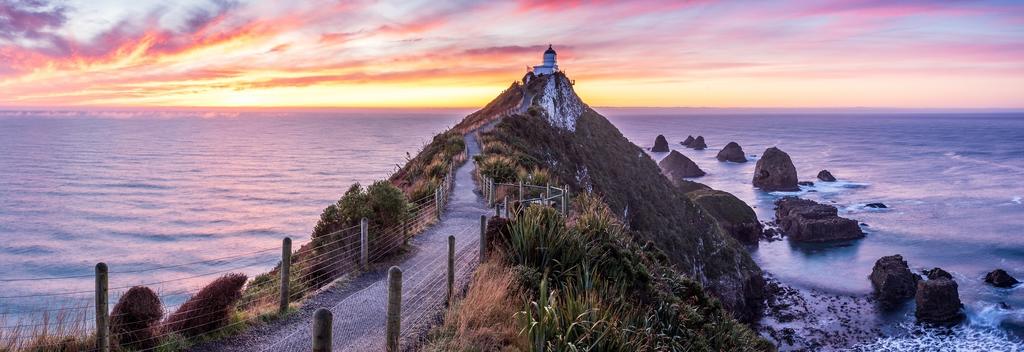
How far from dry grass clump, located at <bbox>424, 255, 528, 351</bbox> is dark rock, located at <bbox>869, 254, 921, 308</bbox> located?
33640 mm

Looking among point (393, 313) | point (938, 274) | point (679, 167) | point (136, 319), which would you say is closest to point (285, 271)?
point (136, 319)

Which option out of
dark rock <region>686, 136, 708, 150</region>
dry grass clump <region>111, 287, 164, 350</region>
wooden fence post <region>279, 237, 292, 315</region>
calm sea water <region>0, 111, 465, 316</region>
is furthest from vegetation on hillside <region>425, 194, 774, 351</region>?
dark rock <region>686, 136, 708, 150</region>

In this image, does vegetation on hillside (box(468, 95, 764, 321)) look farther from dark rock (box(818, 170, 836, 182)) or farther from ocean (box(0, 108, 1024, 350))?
dark rock (box(818, 170, 836, 182))

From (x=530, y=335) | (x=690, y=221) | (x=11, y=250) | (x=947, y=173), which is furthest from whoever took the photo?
(x=947, y=173)

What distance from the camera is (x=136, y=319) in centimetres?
805

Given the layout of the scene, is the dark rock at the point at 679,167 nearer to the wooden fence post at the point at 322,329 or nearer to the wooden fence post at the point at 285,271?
the wooden fence post at the point at 285,271

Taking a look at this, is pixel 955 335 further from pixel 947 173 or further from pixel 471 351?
pixel 947 173

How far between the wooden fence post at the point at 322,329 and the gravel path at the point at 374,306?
138 inches

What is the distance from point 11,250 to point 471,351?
48.4 meters

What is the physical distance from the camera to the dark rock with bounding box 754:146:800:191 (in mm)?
77188

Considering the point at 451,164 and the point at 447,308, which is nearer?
the point at 447,308

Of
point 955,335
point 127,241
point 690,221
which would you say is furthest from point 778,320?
point 127,241

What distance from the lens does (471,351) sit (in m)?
7.29

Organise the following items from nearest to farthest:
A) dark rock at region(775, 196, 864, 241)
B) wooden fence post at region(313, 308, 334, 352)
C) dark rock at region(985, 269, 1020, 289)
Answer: wooden fence post at region(313, 308, 334, 352) → dark rock at region(985, 269, 1020, 289) → dark rock at region(775, 196, 864, 241)
